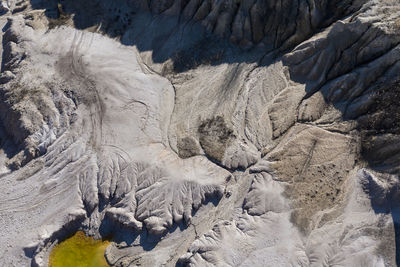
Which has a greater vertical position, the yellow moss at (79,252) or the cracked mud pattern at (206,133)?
the cracked mud pattern at (206,133)

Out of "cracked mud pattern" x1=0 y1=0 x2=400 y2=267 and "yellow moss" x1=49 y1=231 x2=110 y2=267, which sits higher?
"cracked mud pattern" x1=0 y1=0 x2=400 y2=267

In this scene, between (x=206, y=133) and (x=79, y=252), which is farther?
(x=206, y=133)

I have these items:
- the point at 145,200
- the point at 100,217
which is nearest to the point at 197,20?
the point at 145,200

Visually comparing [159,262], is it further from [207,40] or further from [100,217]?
[207,40]

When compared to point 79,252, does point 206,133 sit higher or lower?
higher

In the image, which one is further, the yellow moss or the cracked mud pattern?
the yellow moss

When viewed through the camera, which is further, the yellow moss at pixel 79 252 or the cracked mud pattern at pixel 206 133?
the yellow moss at pixel 79 252
